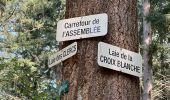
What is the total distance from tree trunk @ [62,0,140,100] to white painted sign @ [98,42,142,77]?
0.13ft

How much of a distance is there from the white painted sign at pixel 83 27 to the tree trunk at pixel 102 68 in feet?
0.15

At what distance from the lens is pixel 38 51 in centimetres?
2669

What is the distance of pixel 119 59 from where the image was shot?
255 centimetres

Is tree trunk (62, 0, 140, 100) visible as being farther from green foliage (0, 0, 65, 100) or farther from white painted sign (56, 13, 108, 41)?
green foliage (0, 0, 65, 100)

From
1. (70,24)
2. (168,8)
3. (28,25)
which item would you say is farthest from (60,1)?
(70,24)

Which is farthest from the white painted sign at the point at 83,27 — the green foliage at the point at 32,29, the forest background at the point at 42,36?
the green foliage at the point at 32,29

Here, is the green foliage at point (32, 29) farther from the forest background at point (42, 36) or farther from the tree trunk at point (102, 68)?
the tree trunk at point (102, 68)

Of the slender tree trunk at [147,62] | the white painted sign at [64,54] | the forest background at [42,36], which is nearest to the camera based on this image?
the white painted sign at [64,54]

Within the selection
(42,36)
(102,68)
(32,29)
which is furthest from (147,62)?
(102,68)

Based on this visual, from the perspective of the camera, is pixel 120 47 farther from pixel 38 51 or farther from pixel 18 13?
pixel 38 51

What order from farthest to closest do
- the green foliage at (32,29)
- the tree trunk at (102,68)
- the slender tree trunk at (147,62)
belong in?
the green foliage at (32,29) < the slender tree trunk at (147,62) < the tree trunk at (102,68)

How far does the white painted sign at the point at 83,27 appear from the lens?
2562 millimetres

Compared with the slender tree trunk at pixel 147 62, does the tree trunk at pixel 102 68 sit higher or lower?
higher

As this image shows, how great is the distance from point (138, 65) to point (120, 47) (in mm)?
176
